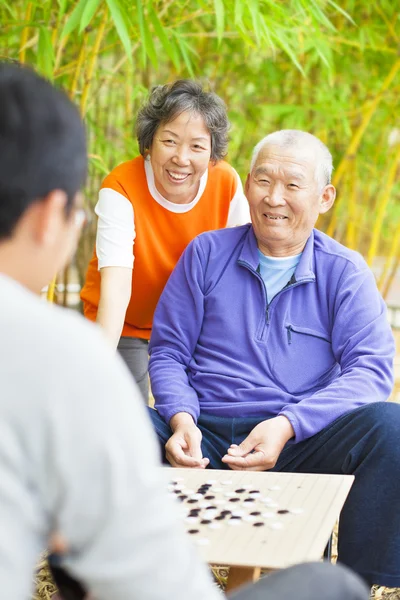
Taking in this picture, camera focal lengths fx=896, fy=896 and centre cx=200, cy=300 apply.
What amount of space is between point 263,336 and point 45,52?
1127 millimetres

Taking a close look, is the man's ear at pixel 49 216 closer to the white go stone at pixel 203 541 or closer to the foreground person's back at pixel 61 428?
the foreground person's back at pixel 61 428

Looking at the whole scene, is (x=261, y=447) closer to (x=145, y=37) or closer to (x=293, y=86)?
(x=145, y=37)

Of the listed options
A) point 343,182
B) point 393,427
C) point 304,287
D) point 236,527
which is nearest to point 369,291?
point 304,287

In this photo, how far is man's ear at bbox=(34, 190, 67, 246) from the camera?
0.93m

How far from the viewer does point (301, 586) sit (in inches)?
42.4

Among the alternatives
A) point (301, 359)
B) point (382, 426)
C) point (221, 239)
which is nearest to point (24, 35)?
point (221, 239)

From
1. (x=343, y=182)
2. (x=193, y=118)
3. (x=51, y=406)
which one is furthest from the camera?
(x=343, y=182)

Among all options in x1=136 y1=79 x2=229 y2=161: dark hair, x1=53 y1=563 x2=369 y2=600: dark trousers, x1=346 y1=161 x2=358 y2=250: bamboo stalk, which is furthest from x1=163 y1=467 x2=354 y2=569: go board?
x1=346 y1=161 x2=358 y2=250: bamboo stalk

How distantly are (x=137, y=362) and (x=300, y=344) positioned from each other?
2.35 feet

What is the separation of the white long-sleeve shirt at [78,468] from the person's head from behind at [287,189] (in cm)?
144

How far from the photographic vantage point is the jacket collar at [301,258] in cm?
227

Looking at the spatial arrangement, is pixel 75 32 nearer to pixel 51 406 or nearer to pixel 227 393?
pixel 227 393

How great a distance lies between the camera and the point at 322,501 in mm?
1564

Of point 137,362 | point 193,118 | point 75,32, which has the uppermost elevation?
point 75,32
